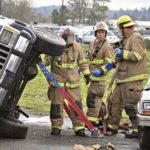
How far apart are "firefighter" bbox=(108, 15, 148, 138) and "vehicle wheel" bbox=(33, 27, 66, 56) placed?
1.33 meters

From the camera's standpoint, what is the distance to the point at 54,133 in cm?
818

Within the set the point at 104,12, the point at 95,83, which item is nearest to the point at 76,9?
the point at 104,12

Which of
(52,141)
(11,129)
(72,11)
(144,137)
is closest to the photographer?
(144,137)

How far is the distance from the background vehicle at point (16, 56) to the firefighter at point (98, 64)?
1.54 meters

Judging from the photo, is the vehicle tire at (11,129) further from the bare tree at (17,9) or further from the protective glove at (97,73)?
the bare tree at (17,9)

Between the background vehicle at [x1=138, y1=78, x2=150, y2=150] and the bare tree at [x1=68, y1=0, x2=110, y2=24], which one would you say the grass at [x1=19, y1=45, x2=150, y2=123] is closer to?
the background vehicle at [x1=138, y1=78, x2=150, y2=150]

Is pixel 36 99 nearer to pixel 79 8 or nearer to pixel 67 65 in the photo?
pixel 67 65

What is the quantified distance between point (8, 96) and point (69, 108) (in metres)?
1.86

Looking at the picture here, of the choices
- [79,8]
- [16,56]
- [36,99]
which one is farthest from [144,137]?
[79,8]

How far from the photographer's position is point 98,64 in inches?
346

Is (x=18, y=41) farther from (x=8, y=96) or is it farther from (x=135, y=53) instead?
(x=135, y=53)

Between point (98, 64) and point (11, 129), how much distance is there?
2.18 metres

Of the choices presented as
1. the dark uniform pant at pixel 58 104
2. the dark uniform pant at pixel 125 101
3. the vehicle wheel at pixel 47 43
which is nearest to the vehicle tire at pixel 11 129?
the dark uniform pant at pixel 58 104

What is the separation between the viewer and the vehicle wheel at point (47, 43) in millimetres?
6848
